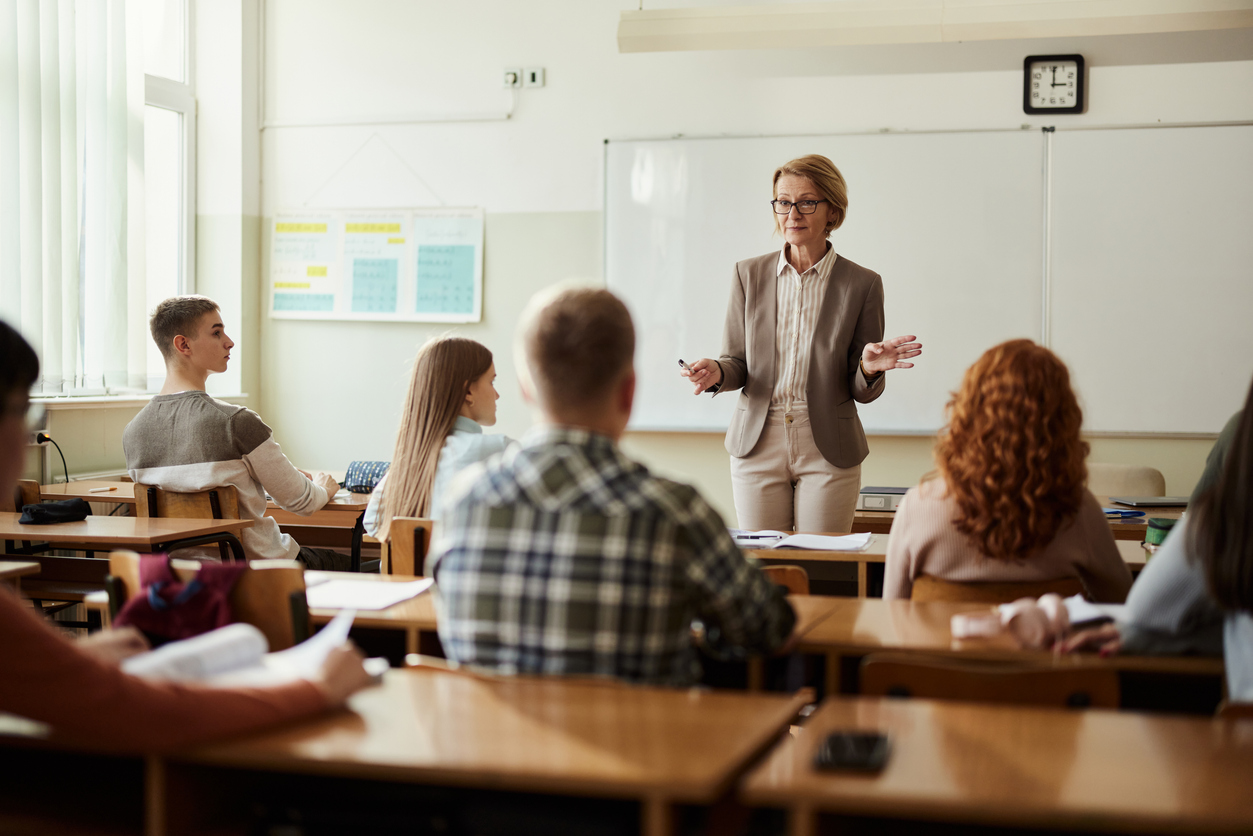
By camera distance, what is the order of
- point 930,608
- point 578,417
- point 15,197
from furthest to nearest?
point 15,197
point 930,608
point 578,417

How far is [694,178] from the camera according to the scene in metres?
5.03

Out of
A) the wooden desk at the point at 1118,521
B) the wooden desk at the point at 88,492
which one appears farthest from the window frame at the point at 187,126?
the wooden desk at the point at 1118,521

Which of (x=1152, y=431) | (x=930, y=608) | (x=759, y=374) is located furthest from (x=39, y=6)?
(x=1152, y=431)

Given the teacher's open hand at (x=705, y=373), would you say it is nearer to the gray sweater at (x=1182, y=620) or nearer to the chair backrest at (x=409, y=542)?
the chair backrest at (x=409, y=542)

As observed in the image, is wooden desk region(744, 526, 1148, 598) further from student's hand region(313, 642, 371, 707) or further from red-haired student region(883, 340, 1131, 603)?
student's hand region(313, 642, 371, 707)

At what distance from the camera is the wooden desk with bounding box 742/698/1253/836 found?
98cm

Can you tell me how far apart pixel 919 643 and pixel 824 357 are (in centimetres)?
159

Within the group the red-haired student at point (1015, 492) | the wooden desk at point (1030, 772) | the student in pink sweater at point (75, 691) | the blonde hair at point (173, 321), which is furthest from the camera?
the blonde hair at point (173, 321)

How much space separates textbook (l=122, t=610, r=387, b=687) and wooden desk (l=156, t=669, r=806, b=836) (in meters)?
0.09

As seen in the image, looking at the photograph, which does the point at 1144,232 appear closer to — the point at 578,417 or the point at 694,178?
the point at 694,178

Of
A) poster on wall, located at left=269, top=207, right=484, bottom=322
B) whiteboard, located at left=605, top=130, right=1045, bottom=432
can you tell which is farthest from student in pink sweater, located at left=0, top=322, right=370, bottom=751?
poster on wall, located at left=269, top=207, right=484, bottom=322

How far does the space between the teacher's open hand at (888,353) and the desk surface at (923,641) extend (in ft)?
3.54

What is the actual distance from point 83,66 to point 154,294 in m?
1.14

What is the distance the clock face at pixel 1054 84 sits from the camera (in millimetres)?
4652
